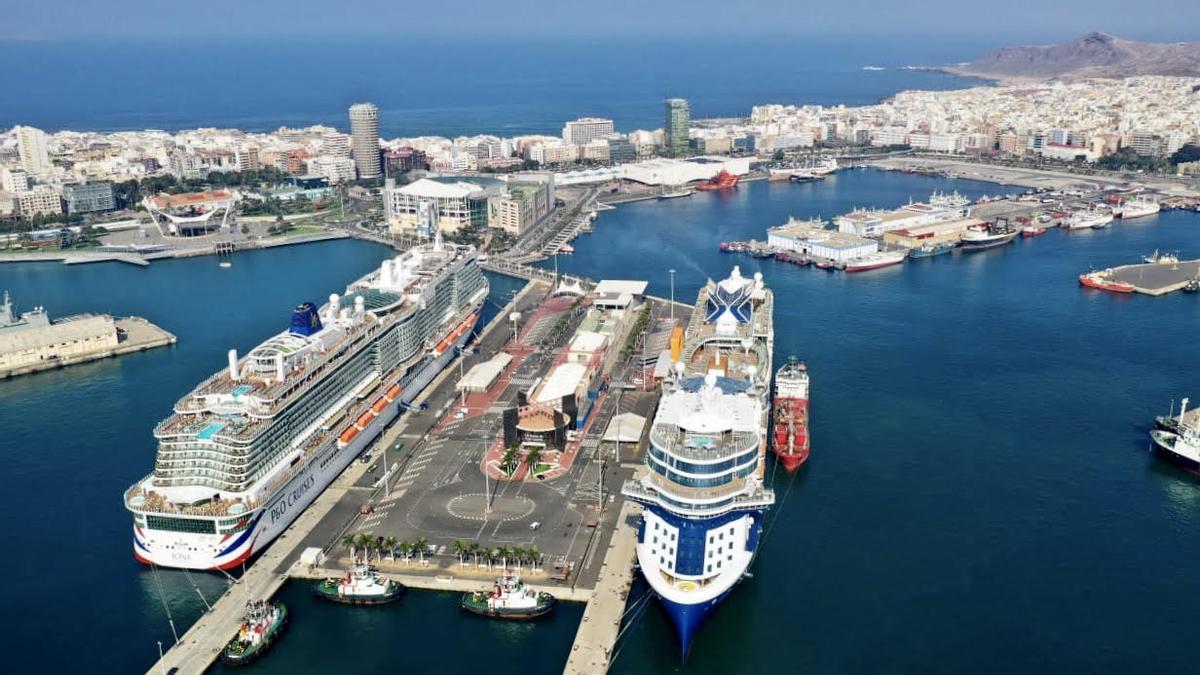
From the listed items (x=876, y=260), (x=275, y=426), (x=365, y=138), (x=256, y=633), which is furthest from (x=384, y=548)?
(x=365, y=138)

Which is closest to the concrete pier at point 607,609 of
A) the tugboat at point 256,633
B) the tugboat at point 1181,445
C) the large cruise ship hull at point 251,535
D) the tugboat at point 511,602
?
the tugboat at point 511,602

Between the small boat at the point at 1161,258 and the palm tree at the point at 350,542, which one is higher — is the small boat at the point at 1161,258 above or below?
above

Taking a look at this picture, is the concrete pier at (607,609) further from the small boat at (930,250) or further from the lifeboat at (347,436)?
the small boat at (930,250)

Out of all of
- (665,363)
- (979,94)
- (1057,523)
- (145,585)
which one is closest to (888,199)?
(665,363)

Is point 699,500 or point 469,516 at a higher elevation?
point 699,500

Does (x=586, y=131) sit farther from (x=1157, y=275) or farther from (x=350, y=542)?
(x=350, y=542)

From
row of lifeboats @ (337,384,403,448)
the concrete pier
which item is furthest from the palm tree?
the concrete pier

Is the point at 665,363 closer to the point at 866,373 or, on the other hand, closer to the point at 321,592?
the point at 866,373
